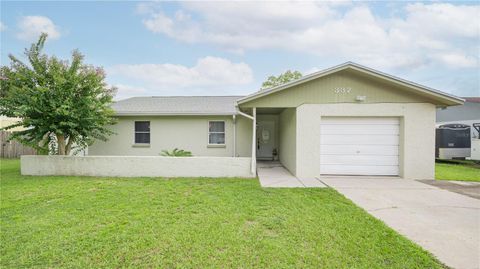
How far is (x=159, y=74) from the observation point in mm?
19781

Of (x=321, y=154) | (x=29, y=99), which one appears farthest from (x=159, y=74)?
(x=321, y=154)

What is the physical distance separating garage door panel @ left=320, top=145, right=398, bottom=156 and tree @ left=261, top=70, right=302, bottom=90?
19066 millimetres

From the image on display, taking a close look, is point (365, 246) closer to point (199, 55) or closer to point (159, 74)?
point (199, 55)

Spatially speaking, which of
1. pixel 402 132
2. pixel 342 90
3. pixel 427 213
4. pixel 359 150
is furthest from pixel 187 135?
pixel 427 213

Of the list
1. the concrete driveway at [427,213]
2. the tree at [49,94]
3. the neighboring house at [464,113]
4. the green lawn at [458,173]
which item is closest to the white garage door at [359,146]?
the concrete driveway at [427,213]

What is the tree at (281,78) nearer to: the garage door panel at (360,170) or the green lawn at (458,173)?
the green lawn at (458,173)

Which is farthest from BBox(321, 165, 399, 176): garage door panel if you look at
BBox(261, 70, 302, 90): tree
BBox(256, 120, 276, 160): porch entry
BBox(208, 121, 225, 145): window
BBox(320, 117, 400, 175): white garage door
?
BBox(261, 70, 302, 90): tree

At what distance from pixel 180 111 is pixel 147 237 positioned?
328 inches

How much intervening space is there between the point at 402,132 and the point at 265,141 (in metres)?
6.75

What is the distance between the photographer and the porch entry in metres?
13.2

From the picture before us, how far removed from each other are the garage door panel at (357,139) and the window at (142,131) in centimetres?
860

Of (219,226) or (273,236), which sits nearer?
(273,236)

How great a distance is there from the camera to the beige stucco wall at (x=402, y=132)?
7.86 m

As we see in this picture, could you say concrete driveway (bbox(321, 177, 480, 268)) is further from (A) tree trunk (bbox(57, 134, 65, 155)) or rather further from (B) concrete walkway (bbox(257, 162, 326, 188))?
(A) tree trunk (bbox(57, 134, 65, 155))
